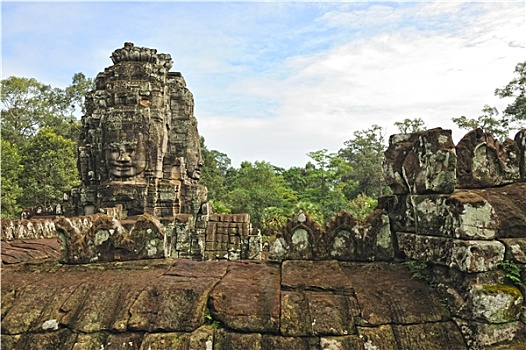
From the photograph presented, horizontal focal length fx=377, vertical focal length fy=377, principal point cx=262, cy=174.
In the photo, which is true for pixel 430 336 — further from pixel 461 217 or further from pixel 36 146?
pixel 36 146

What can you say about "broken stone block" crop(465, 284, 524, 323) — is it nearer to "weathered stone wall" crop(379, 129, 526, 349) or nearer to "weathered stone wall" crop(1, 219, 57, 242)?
"weathered stone wall" crop(379, 129, 526, 349)

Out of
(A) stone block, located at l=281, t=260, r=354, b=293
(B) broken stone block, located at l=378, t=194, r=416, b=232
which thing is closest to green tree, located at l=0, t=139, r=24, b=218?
(A) stone block, located at l=281, t=260, r=354, b=293

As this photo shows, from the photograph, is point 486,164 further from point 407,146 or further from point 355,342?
point 355,342

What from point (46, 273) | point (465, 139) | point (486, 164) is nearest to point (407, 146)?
point (465, 139)

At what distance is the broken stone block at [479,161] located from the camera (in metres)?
3.14

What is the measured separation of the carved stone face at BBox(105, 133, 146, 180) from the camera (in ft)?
36.1

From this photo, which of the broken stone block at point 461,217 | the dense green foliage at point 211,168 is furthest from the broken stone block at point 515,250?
the dense green foliage at point 211,168

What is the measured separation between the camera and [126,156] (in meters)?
11.1

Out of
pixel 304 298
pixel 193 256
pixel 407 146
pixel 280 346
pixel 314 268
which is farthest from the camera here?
pixel 193 256

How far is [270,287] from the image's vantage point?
2848 mm

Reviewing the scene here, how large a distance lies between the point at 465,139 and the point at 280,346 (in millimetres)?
2223

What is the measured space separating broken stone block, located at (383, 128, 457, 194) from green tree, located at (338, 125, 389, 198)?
3955 centimetres

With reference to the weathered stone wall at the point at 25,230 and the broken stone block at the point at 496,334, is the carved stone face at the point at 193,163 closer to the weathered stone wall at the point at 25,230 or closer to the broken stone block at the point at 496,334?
the weathered stone wall at the point at 25,230

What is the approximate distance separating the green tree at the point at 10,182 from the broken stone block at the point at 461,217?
68.4 feet
